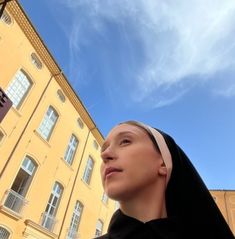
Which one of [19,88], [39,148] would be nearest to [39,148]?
[39,148]

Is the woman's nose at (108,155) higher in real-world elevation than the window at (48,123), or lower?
lower

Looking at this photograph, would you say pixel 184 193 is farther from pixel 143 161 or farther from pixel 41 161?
pixel 41 161

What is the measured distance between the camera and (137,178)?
126 cm

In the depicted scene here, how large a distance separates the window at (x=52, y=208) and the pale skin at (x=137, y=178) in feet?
48.7

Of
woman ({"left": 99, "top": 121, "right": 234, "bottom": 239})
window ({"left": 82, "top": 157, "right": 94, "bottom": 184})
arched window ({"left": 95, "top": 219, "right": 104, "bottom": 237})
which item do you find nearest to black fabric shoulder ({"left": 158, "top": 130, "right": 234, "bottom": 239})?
woman ({"left": 99, "top": 121, "right": 234, "bottom": 239})

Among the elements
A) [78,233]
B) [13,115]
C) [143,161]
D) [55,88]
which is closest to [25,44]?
[55,88]

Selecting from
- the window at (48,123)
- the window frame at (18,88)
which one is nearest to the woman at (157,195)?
the window frame at (18,88)

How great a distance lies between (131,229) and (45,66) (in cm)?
1726

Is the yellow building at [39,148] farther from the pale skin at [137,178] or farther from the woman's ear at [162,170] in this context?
the woman's ear at [162,170]

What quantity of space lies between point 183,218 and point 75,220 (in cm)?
1834

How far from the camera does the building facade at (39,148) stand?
1290 centimetres

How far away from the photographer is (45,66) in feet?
56.2

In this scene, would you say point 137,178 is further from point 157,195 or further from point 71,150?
point 71,150

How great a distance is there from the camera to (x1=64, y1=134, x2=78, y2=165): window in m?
18.4
